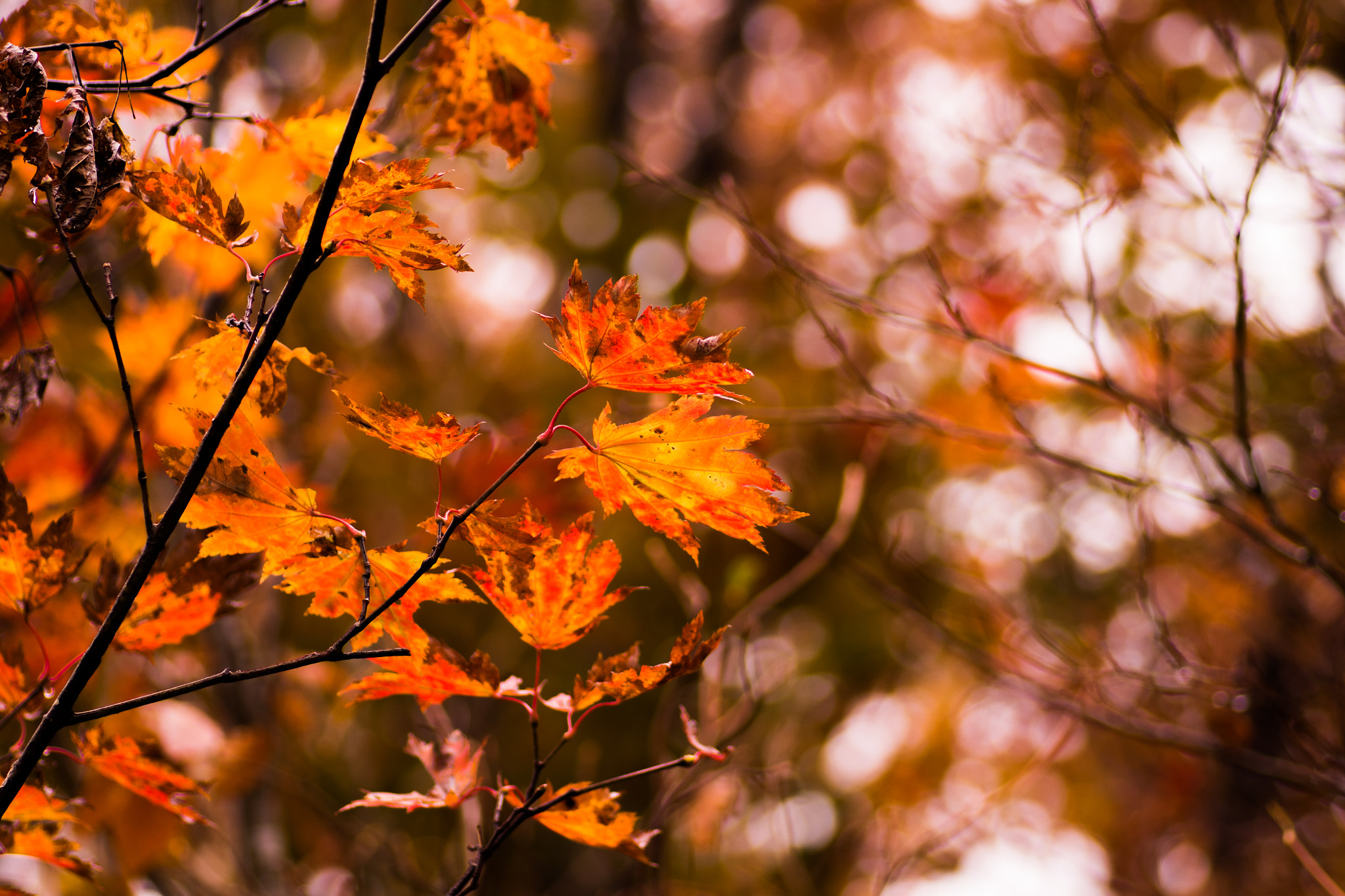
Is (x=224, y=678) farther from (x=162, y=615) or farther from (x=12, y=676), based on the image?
(x=12, y=676)

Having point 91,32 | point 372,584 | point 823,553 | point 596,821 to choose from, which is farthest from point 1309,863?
point 91,32

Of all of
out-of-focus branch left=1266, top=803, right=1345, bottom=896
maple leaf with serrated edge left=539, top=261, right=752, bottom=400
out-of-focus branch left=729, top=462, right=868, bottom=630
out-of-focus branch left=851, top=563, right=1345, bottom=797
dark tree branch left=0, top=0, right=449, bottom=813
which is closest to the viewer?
dark tree branch left=0, top=0, right=449, bottom=813

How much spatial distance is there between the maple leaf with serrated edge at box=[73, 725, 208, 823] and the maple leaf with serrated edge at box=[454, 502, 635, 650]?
0.41 metres

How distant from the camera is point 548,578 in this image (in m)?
0.79

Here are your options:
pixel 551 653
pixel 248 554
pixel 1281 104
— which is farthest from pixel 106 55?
pixel 551 653

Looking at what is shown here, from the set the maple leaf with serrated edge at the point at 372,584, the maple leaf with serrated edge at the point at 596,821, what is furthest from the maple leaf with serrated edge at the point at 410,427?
the maple leaf with serrated edge at the point at 596,821

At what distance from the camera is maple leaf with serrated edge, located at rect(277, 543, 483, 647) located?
739 mm

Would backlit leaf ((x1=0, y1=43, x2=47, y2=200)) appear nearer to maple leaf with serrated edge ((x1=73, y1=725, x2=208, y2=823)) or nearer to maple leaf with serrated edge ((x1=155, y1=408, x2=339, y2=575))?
maple leaf with serrated edge ((x1=155, y1=408, x2=339, y2=575))

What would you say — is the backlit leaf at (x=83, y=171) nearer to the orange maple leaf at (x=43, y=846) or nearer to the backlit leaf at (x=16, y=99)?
the backlit leaf at (x=16, y=99)

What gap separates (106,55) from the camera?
1.02 m

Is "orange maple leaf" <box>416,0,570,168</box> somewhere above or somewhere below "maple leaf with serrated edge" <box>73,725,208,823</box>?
above

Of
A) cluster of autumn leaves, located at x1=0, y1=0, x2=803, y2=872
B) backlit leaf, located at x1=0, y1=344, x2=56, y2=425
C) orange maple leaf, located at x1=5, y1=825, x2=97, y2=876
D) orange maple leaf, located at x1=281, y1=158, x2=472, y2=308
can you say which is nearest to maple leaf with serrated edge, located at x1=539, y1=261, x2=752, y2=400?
cluster of autumn leaves, located at x1=0, y1=0, x2=803, y2=872

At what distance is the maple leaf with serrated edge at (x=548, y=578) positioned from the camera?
28.5 inches

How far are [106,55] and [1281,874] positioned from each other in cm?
613
